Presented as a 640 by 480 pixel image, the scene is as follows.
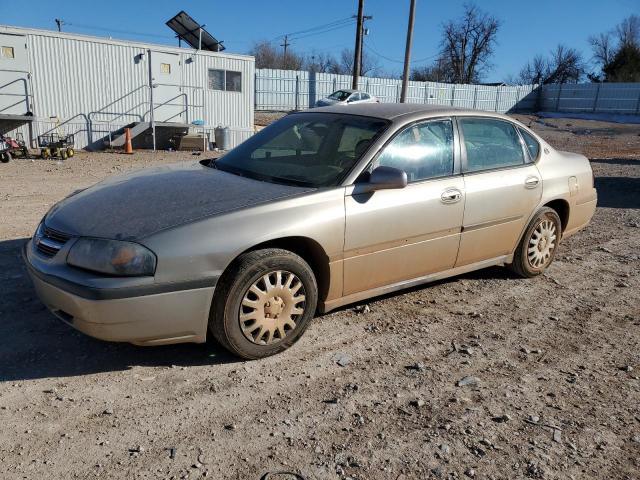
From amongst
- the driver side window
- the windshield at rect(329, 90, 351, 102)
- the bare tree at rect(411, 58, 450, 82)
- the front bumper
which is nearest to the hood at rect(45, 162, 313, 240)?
the front bumper

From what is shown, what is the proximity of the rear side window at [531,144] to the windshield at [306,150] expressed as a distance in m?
1.74

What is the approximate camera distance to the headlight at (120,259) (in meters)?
3.02

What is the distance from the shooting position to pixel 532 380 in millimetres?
3469

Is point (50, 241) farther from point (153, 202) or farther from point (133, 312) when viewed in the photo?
point (133, 312)

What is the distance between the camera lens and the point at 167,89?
18.4m

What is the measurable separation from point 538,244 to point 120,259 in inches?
153

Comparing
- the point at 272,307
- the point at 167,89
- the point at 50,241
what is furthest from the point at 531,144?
the point at 167,89

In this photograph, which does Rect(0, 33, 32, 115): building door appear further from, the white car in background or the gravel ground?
the white car in background

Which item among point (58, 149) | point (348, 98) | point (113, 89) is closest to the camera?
point (58, 149)

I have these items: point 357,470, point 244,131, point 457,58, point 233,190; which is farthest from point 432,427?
point 457,58

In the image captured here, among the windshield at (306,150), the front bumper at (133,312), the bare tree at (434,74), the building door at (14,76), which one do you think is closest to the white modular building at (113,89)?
the building door at (14,76)

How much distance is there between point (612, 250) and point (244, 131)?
15.2m

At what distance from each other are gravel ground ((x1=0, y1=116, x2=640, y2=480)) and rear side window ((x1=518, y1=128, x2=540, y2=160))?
4.40 ft

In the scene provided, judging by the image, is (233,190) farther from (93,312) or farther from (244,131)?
(244,131)
